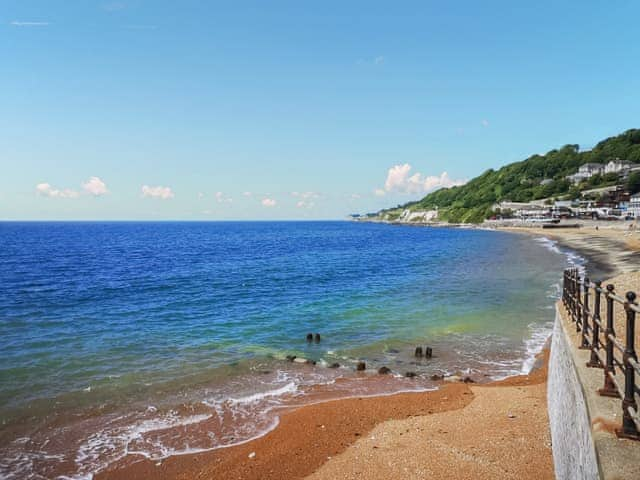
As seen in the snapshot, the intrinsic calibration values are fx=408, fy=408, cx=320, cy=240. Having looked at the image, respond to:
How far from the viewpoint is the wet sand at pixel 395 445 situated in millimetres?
8953

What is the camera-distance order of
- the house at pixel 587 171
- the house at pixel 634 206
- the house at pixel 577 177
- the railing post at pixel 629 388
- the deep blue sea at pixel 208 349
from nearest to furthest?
the railing post at pixel 629 388 → the deep blue sea at pixel 208 349 → the house at pixel 634 206 → the house at pixel 587 171 → the house at pixel 577 177

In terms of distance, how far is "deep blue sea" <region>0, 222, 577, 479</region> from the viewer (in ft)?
38.3

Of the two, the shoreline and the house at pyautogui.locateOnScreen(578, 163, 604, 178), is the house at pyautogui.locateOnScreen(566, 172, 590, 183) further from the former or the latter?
the shoreline

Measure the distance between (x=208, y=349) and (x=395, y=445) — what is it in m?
11.4

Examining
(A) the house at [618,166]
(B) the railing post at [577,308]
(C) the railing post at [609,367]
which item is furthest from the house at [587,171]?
(C) the railing post at [609,367]

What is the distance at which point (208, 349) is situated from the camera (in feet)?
62.2

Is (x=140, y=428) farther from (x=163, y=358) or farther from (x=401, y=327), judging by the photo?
(x=401, y=327)

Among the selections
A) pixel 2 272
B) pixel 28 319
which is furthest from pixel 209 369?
pixel 2 272

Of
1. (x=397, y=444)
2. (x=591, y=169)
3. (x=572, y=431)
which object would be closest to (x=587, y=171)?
(x=591, y=169)

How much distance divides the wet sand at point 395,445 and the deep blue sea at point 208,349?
802 mm

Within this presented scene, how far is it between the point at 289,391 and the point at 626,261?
43.2 meters

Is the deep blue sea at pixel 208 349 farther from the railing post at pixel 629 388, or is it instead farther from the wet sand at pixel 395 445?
the railing post at pixel 629 388

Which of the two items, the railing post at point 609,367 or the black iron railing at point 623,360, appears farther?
the railing post at point 609,367

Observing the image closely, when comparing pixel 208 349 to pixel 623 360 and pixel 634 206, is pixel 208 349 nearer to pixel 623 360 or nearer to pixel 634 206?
pixel 623 360
